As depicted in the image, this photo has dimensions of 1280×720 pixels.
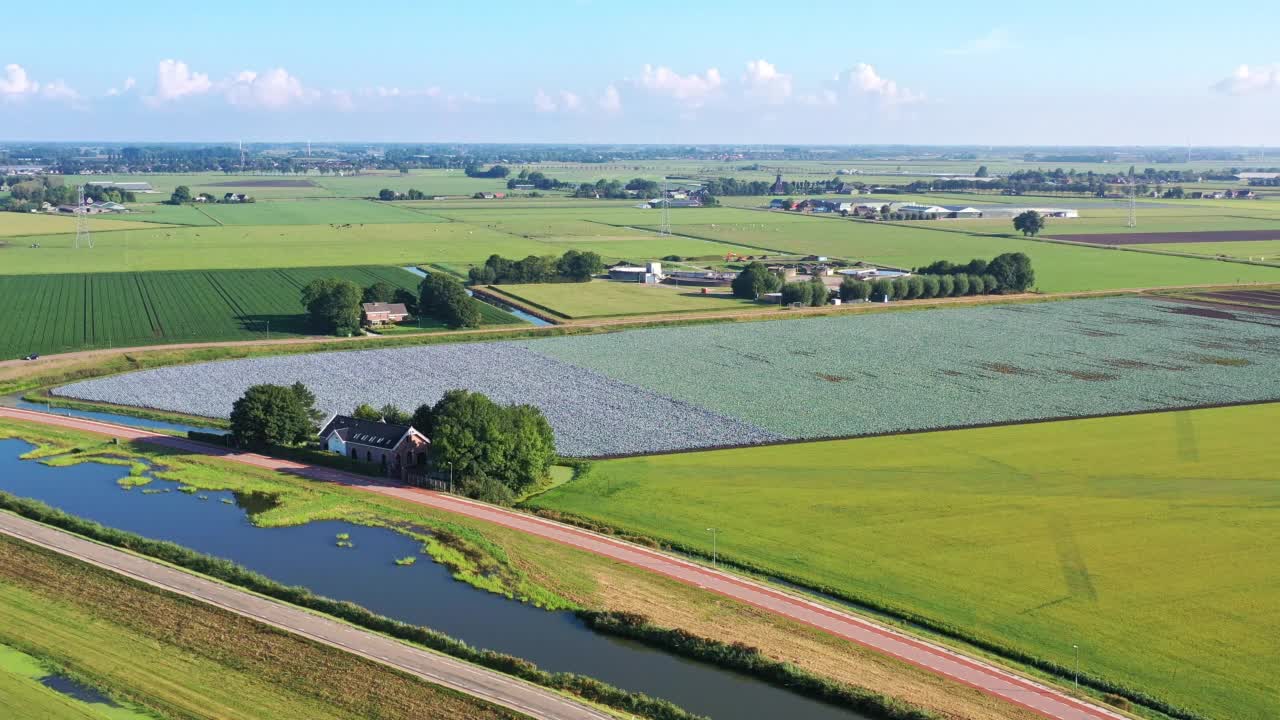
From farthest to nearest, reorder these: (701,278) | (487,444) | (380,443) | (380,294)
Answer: (701,278), (380,294), (380,443), (487,444)

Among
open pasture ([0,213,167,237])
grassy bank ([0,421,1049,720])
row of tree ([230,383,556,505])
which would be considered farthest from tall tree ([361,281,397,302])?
open pasture ([0,213,167,237])

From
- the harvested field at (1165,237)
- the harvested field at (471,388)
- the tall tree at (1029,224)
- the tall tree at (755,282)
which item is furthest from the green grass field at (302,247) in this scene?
the harvested field at (1165,237)

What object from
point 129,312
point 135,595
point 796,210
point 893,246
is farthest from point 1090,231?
point 135,595

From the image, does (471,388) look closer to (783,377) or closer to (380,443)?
(380,443)

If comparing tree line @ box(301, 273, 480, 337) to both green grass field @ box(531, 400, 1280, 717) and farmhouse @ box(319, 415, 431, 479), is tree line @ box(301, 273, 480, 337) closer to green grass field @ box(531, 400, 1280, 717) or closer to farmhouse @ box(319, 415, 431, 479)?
farmhouse @ box(319, 415, 431, 479)

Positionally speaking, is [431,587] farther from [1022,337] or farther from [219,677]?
[1022,337]

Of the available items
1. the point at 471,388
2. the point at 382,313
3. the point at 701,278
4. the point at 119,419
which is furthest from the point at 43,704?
the point at 701,278
